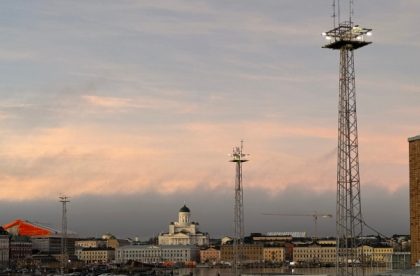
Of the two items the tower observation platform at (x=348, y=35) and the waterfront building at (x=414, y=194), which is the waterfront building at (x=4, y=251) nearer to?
the waterfront building at (x=414, y=194)

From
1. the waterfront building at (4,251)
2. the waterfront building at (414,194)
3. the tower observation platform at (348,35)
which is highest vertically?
the tower observation platform at (348,35)

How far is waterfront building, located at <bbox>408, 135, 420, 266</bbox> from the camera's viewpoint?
57594 millimetres

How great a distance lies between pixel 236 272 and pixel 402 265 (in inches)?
795

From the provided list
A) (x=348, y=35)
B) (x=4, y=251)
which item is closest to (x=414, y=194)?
(x=348, y=35)

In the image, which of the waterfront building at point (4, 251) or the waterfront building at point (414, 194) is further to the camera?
the waterfront building at point (4, 251)

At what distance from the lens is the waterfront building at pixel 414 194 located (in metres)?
57.6

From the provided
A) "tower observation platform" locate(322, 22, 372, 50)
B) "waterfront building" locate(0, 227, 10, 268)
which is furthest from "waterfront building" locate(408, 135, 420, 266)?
"waterfront building" locate(0, 227, 10, 268)

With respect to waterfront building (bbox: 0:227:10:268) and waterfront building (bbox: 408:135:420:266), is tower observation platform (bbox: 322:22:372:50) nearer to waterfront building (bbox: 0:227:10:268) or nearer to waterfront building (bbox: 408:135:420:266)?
waterfront building (bbox: 408:135:420:266)

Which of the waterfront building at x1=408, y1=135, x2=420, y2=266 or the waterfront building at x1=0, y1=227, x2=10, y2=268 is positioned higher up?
the waterfront building at x1=408, y1=135, x2=420, y2=266

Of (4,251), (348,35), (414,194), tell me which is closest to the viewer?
(348,35)

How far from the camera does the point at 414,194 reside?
5844 centimetres

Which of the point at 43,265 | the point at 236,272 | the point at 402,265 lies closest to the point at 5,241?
the point at 43,265

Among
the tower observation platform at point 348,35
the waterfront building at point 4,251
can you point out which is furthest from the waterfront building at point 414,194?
the waterfront building at point 4,251

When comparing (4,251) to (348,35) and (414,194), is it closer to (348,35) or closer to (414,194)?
(414,194)
